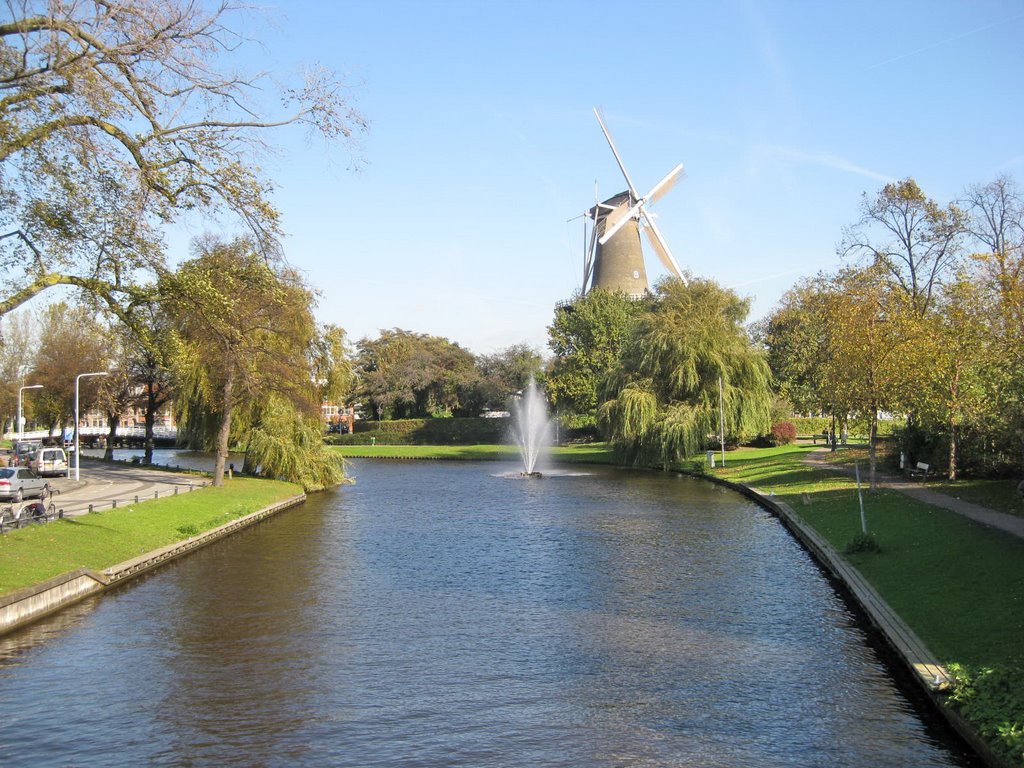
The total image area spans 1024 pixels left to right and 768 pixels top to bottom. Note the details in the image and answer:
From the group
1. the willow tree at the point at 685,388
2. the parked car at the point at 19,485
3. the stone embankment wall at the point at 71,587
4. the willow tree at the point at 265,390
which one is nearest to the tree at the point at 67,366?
the willow tree at the point at 265,390

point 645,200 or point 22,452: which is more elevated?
point 645,200

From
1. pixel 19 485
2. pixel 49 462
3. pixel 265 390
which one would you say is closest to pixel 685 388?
pixel 265 390

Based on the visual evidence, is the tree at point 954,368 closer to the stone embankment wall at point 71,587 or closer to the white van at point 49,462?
the stone embankment wall at point 71,587

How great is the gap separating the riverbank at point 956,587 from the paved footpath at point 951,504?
423 millimetres

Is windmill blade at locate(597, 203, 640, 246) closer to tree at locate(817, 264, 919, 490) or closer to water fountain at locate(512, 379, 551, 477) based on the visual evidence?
water fountain at locate(512, 379, 551, 477)

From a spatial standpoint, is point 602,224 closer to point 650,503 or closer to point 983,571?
point 650,503

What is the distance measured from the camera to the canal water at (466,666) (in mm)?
11188

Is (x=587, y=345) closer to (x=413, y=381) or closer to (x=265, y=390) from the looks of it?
(x=413, y=381)

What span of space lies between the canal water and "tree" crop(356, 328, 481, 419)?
75924 mm

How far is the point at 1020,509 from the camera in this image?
24.5 m

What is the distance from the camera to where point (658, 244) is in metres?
99.6

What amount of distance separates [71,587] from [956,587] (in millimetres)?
18233

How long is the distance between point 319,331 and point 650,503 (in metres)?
20.3

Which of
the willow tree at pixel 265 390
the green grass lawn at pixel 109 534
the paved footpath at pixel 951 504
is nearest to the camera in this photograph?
the green grass lawn at pixel 109 534
